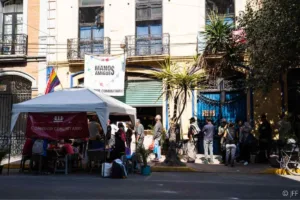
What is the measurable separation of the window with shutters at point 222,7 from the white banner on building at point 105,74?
4.82 meters

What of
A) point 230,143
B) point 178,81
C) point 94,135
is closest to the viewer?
point 94,135

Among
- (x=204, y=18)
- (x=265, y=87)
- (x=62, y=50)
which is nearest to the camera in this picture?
(x=265, y=87)

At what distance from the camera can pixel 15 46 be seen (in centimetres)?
1811

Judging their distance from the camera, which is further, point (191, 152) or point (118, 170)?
point (191, 152)

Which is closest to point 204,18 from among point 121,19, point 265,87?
point 121,19

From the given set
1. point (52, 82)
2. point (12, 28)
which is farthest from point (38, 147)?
point (12, 28)

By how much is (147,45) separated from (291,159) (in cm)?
842

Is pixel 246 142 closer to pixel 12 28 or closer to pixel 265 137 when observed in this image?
pixel 265 137

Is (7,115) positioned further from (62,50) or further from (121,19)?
(121,19)

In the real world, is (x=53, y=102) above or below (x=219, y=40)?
below

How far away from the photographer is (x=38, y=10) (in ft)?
60.4

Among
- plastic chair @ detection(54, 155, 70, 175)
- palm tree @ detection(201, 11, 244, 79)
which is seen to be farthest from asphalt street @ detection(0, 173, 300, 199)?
palm tree @ detection(201, 11, 244, 79)

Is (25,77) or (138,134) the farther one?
(25,77)

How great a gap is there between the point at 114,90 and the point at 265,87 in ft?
22.9
